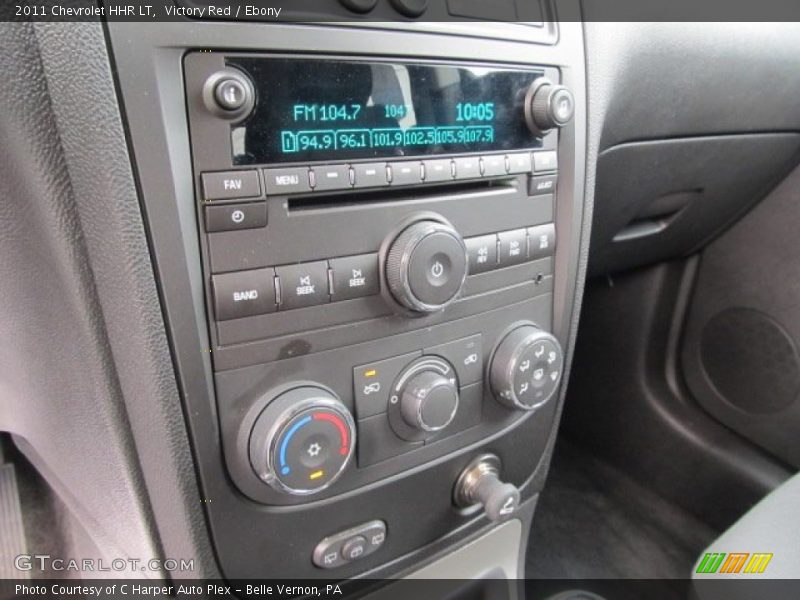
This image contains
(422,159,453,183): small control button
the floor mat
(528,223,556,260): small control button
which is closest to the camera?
(422,159,453,183): small control button

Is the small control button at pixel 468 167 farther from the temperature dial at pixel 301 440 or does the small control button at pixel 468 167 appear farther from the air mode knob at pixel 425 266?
the temperature dial at pixel 301 440

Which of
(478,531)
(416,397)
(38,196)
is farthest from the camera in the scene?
(478,531)

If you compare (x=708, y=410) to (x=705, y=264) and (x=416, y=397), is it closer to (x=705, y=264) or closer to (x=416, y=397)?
(x=705, y=264)

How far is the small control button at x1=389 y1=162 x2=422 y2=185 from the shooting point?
496 millimetres

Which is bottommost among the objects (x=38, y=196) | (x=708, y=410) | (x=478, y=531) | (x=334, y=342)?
(x=708, y=410)

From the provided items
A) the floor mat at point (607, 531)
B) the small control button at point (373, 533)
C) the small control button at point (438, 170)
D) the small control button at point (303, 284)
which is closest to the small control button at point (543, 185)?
the small control button at point (438, 170)

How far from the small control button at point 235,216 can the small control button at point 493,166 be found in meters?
0.20

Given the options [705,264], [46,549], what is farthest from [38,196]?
[705,264]

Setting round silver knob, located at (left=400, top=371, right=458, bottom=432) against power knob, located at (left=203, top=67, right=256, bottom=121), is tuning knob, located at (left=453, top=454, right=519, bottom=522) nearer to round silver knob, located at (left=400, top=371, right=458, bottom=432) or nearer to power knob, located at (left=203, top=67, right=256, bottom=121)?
round silver knob, located at (left=400, top=371, right=458, bottom=432)

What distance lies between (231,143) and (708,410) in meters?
1.14

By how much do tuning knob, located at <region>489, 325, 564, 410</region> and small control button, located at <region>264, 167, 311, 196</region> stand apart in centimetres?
26

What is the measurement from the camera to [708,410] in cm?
126

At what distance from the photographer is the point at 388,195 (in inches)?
20.0

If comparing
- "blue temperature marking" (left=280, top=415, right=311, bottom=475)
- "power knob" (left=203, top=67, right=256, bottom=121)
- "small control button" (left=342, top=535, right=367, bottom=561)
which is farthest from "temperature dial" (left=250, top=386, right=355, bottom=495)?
"power knob" (left=203, top=67, right=256, bottom=121)
